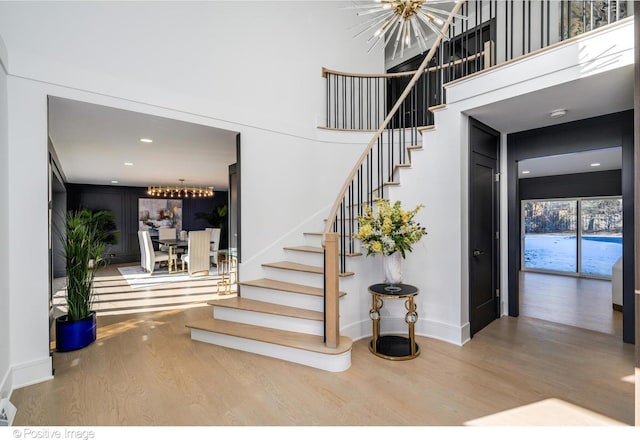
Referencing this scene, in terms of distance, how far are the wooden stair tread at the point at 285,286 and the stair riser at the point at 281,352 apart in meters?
0.61

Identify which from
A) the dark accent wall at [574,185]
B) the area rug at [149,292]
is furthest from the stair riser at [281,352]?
the dark accent wall at [574,185]

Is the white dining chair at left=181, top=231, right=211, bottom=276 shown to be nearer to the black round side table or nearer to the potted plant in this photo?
the potted plant

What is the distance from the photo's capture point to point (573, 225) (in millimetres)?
7430

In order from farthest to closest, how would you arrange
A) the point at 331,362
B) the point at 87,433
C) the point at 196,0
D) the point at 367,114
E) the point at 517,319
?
1. the point at 367,114
2. the point at 517,319
3. the point at 196,0
4. the point at 331,362
5. the point at 87,433

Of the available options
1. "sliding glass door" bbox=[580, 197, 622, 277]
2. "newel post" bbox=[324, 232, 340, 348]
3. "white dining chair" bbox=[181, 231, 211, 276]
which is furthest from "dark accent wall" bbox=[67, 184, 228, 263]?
"sliding glass door" bbox=[580, 197, 622, 277]

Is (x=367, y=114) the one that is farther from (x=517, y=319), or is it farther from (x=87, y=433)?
(x=87, y=433)

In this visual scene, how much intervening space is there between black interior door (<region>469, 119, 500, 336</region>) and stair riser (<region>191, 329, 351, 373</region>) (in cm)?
169

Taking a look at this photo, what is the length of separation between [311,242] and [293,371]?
2014 millimetres

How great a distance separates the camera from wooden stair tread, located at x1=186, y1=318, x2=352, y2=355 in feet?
9.02

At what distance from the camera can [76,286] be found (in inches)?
123

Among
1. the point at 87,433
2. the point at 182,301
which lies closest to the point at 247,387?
the point at 87,433

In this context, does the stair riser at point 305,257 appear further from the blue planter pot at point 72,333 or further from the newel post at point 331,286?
the blue planter pot at point 72,333

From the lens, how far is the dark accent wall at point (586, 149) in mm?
3246

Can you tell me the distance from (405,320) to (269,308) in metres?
A: 1.40
